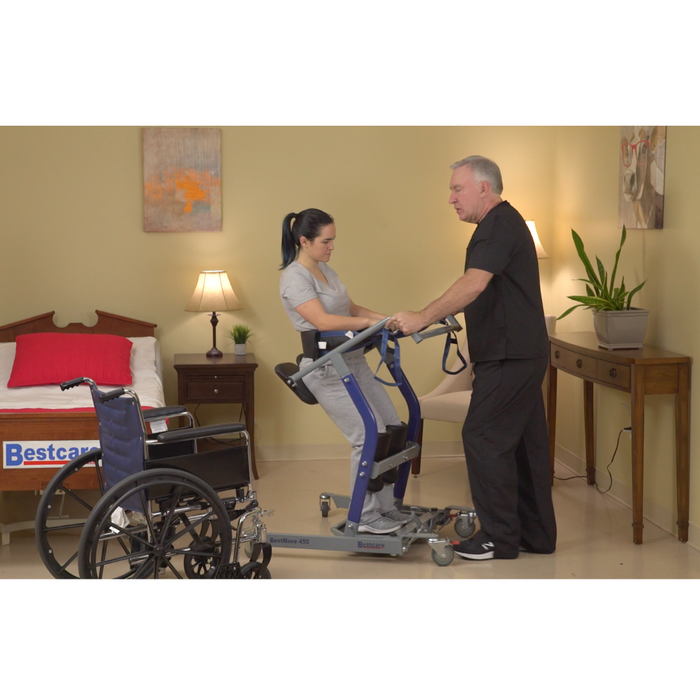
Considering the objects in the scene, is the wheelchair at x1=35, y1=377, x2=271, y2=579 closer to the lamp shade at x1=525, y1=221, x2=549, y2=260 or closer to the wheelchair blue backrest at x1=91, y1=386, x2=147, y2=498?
the wheelchair blue backrest at x1=91, y1=386, x2=147, y2=498

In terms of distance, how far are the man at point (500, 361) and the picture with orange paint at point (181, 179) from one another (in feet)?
7.26

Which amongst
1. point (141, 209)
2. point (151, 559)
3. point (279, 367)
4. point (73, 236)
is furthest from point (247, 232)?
point (151, 559)

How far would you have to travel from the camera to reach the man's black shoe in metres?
3.48

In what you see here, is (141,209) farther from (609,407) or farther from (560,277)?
(609,407)

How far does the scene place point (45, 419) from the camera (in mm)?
3625

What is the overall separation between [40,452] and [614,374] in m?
2.60

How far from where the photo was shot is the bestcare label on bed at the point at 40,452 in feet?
11.8

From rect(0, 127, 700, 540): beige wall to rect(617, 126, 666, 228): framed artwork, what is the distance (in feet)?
1.77

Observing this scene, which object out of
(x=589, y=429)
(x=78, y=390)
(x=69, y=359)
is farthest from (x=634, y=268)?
(x=69, y=359)

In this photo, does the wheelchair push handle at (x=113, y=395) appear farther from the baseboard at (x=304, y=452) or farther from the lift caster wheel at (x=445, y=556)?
the baseboard at (x=304, y=452)

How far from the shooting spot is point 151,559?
9.57 feet

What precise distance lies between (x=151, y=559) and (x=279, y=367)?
1.02 metres

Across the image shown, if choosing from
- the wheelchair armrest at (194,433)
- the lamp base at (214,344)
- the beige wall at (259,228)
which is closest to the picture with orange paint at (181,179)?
the beige wall at (259,228)

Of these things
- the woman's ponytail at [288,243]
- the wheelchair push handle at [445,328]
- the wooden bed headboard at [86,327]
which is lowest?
the wooden bed headboard at [86,327]
